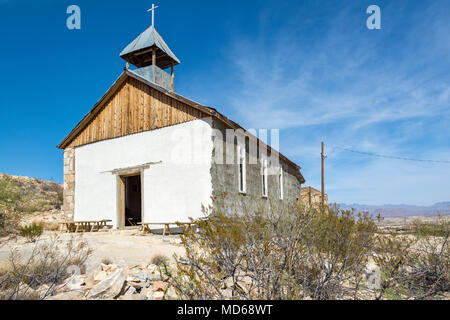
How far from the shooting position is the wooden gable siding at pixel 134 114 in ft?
40.7

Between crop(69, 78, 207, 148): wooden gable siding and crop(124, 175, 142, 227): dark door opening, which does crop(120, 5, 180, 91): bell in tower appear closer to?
crop(69, 78, 207, 148): wooden gable siding

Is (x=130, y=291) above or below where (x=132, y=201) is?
below

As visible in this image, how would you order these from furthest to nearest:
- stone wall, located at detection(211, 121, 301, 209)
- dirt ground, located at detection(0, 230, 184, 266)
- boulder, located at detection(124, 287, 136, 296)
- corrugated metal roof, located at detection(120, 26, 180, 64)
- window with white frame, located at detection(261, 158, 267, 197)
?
window with white frame, located at detection(261, 158, 267, 197)
corrugated metal roof, located at detection(120, 26, 180, 64)
stone wall, located at detection(211, 121, 301, 209)
dirt ground, located at detection(0, 230, 184, 266)
boulder, located at detection(124, 287, 136, 296)

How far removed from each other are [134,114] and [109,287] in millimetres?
9639

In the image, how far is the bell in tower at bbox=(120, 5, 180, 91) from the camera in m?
14.9

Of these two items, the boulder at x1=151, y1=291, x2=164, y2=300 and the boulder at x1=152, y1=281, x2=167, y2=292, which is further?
the boulder at x1=152, y1=281, x2=167, y2=292

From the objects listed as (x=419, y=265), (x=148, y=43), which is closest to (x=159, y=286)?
(x=419, y=265)

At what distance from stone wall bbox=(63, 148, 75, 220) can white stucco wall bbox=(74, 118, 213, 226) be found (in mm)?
311

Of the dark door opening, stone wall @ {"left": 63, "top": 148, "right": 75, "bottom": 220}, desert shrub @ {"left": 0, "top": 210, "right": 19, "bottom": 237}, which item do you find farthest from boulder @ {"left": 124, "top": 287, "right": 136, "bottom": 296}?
the dark door opening

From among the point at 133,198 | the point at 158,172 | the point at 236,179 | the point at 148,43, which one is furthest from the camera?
the point at 133,198

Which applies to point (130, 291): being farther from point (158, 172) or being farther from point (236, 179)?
point (236, 179)

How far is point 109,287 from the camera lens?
5.04 meters
